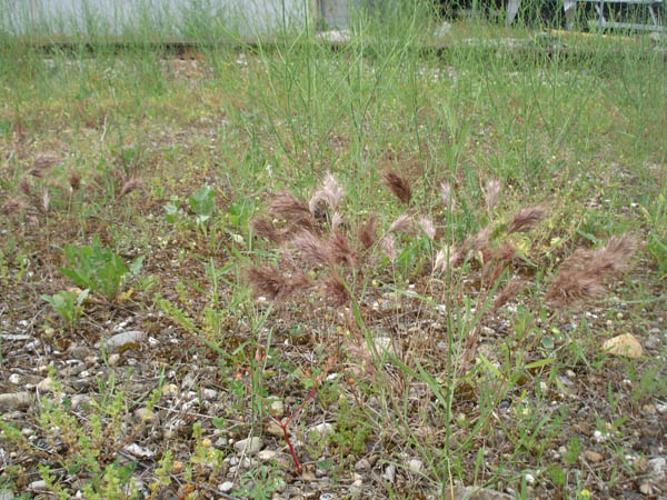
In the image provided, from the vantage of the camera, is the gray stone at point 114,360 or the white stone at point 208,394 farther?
the gray stone at point 114,360

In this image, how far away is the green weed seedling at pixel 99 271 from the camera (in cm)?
212

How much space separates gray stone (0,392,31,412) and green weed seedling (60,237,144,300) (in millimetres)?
495

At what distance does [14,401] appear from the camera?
169 cm

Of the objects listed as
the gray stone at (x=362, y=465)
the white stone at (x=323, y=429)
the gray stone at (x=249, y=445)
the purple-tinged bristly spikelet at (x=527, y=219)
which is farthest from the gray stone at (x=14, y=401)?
the purple-tinged bristly spikelet at (x=527, y=219)

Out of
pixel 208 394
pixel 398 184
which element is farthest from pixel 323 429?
pixel 398 184

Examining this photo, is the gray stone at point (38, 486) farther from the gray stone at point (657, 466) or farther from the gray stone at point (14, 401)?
the gray stone at point (657, 466)

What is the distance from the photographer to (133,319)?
209 cm

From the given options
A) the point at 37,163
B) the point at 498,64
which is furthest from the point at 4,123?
the point at 498,64

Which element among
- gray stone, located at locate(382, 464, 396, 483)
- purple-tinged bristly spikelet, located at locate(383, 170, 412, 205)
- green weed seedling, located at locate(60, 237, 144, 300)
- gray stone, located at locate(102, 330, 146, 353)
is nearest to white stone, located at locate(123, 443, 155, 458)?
gray stone, located at locate(102, 330, 146, 353)

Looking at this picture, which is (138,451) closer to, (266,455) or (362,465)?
(266,455)

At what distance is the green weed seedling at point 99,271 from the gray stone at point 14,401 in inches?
19.5

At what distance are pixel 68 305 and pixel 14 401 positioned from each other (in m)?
0.38

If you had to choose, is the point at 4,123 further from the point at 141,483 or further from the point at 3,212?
the point at 141,483

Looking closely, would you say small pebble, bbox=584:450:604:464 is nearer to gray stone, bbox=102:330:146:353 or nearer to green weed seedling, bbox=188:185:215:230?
gray stone, bbox=102:330:146:353
